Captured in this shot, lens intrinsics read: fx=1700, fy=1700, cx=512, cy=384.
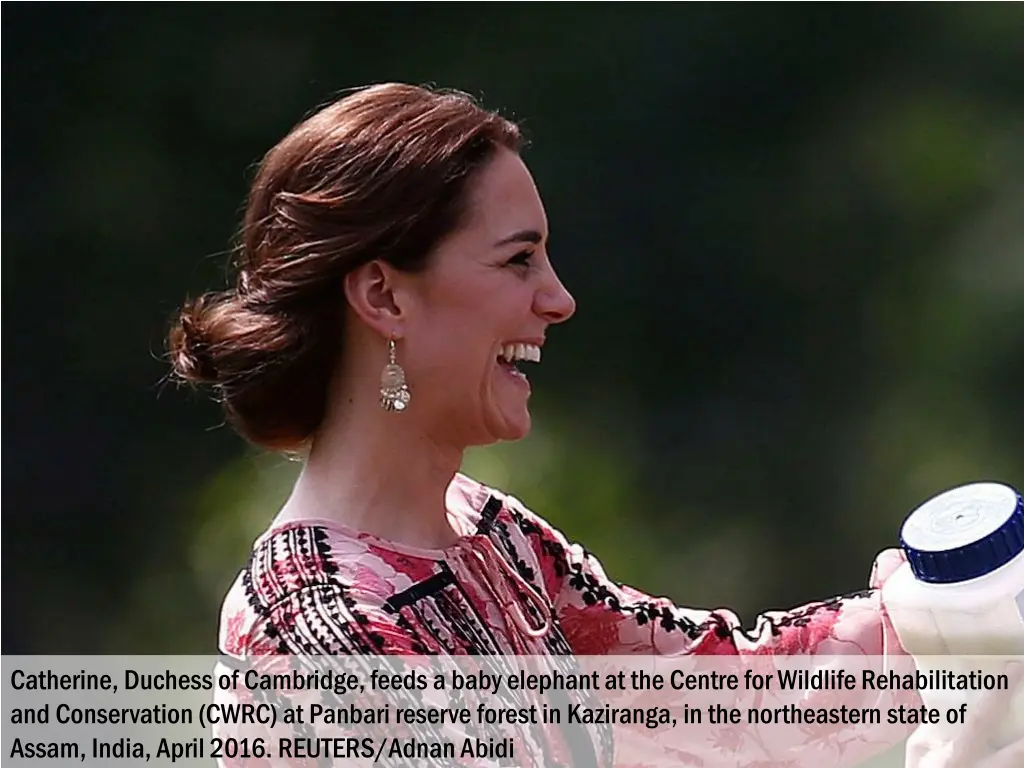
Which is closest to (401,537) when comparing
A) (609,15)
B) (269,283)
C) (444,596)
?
(444,596)

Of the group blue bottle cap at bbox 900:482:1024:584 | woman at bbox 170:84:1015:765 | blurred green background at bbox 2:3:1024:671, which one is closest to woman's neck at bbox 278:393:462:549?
woman at bbox 170:84:1015:765

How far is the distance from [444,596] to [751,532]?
63.3 inches

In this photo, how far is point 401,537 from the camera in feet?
3.26

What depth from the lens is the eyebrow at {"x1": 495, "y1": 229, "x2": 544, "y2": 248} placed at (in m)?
1.00

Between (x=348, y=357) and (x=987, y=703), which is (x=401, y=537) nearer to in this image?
(x=348, y=357)

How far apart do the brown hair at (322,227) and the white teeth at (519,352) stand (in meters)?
0.08

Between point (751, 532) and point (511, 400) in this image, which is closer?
point (511, 400)

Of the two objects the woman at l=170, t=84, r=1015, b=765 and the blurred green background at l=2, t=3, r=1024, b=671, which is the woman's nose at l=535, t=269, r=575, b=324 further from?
the blurred green background at l=2, t=3, r=1024, b=671

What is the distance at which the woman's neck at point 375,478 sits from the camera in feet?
3.22

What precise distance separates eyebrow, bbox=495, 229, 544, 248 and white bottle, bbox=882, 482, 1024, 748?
28cm

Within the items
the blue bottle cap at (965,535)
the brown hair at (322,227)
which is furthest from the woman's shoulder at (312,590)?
the blue bottle cap at (965,535)

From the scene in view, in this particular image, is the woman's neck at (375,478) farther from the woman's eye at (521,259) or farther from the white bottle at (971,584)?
the white bottle at (971,584)

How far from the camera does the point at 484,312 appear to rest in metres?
1.00

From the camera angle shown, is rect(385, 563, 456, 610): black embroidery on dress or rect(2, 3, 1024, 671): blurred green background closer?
rect(385, 563, 456, 610): black embroidery on dress
